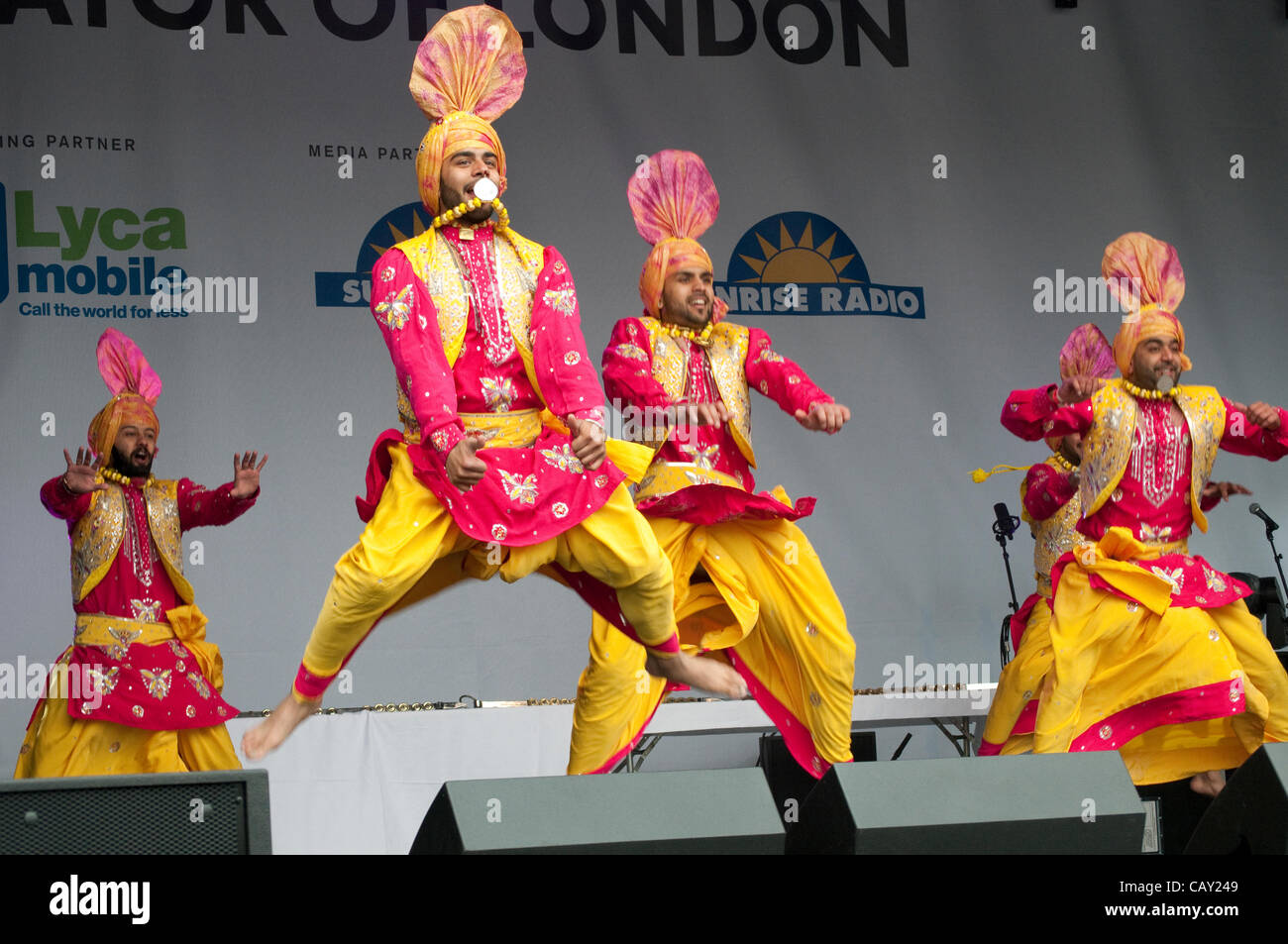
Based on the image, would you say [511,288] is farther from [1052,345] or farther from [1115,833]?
[1052,345]

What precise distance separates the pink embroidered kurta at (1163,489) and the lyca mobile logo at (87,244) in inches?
137

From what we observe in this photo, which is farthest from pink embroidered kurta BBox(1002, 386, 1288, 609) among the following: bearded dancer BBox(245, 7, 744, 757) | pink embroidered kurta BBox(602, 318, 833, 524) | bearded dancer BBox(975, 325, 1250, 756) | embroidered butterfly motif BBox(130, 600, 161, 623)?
embroidered butterfly motif BBox(130, 600, 161, 623)

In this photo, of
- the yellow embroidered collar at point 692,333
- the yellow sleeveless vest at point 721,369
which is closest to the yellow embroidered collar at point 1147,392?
the yellow sleeveless vest at point 721,369

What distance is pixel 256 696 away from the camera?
18.9 ft

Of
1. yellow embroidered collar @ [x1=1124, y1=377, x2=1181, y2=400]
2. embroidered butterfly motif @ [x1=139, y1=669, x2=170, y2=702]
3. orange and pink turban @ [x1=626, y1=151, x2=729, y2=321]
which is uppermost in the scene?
orange and pink turban @ [x1=626, y1=151, x2=729, y2=321]

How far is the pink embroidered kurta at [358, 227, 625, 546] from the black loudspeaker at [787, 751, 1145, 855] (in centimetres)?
105

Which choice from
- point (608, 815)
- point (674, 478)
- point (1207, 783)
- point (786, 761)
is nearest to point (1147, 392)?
point (1207, 783)

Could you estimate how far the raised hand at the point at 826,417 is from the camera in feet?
12.0

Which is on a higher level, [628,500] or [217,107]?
[217,107]

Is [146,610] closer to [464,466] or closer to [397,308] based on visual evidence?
[397,308]

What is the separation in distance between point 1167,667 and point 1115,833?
221 cm

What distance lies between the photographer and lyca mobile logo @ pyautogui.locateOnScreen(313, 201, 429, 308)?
234 inches

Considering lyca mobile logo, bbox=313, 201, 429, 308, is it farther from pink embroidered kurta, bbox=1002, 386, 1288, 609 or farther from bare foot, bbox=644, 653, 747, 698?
bare foot, bbox=644, 653, 747, 698
